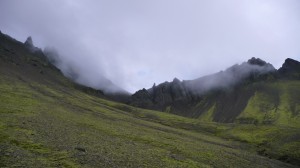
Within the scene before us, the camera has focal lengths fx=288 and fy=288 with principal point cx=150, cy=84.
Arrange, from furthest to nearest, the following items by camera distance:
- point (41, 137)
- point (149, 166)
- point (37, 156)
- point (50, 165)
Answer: point (41, 137), point (149, 166), point (37, 156), point (50, 165)

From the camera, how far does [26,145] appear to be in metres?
43.2

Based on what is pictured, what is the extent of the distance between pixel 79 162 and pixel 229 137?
112m

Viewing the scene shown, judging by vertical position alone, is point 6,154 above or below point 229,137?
below

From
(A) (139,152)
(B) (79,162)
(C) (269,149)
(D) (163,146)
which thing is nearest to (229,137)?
(C) (269,149)

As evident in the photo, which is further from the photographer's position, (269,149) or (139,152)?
(269,149)

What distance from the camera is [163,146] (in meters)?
71.4

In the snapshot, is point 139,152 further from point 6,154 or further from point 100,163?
point 6,154

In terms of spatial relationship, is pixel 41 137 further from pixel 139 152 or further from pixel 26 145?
pixel 139 152

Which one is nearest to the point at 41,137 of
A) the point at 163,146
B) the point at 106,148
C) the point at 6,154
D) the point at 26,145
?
the point at 26,145

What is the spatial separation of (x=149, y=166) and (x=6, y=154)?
20.4 m

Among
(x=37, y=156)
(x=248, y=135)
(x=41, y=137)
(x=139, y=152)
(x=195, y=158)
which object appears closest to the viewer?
(x=37, y=156)

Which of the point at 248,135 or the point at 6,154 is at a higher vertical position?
the point at 248,135

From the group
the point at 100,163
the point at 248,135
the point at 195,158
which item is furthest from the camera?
the point at 248,135

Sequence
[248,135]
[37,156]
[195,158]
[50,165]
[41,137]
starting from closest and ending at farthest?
[50,165], [37,156], [41,137], [195,158], [248,135]
